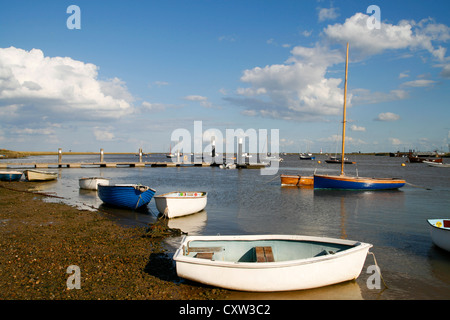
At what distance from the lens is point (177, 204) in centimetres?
1722

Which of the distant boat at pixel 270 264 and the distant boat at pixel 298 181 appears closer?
the distant boat at pixel 270 264

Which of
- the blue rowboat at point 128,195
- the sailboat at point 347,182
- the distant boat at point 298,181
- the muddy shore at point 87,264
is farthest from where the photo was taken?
the distant boat at point 298,181

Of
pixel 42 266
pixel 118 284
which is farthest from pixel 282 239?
pixel 42 266

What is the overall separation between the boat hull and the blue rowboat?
20.3 meters

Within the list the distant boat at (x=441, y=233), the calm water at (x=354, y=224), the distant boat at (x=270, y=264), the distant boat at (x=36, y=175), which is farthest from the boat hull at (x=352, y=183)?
the distant boat at (x=36, y=175)

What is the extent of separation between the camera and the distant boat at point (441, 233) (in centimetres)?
1136

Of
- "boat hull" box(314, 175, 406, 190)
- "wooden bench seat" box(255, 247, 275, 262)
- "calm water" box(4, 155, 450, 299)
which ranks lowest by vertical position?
"calm water" box(4, 155, 450, 299)

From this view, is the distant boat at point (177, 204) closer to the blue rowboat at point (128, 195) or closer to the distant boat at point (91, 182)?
the blue rowboat at point (128, 195)

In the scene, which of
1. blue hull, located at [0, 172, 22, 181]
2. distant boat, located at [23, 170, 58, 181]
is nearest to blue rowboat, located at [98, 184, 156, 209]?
blue hull, located at [0, 172, 22, 181]

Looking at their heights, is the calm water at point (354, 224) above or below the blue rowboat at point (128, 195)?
below

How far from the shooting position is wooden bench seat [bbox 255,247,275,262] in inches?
329

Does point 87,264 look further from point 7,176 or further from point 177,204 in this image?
point 7,176

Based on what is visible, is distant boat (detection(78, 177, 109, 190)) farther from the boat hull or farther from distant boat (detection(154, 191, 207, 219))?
the boat hull

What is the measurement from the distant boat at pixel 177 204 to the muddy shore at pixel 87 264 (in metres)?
2.93
